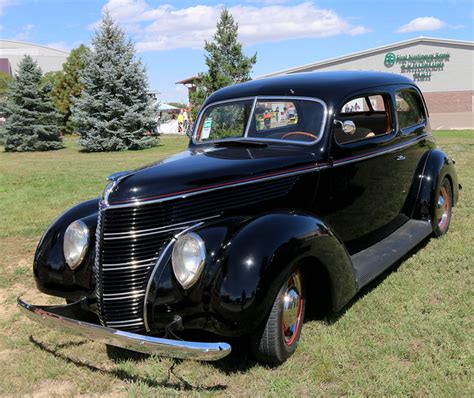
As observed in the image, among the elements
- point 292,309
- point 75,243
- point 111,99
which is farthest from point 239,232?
point 111,99

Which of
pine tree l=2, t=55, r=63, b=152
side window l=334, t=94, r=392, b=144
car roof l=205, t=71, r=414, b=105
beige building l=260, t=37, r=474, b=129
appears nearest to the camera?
car roof l=205, t=71, r=414, b=105

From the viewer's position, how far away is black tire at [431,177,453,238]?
5.16 metres

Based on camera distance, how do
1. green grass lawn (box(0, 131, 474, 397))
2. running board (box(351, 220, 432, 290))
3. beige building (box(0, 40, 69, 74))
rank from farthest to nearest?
beige building (box(0, 40, 69, 74)) → running board (box(351, 220, 432, 290)) → green grass lawn (box(0, 131, 474, 397))

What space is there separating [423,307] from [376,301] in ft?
1.18

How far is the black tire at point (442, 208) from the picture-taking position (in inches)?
203

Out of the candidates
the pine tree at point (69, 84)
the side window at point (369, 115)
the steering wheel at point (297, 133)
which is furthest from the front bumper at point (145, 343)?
the pine tree at point (69, 84)

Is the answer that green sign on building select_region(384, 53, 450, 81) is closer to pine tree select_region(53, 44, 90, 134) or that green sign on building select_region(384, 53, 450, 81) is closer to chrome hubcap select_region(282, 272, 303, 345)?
pine tree select_region(53, 44, 90, 134)

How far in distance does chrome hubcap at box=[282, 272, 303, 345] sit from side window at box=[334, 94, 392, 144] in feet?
5.79

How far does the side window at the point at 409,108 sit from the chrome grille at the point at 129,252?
3.06m

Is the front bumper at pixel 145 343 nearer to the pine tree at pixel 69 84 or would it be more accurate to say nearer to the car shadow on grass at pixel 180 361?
the car shadow on grass at pixel 180 361

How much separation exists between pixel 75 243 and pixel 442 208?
418 cm

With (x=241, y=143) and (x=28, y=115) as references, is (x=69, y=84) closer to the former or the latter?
(x=28, y=115)

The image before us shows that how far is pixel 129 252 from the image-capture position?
2.84 m

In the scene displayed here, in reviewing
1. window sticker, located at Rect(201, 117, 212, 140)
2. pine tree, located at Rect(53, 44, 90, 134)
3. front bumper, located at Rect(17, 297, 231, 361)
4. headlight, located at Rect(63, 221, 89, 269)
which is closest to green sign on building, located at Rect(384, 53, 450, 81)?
pine tree, located at Rect(53, 44, 90, 134)
